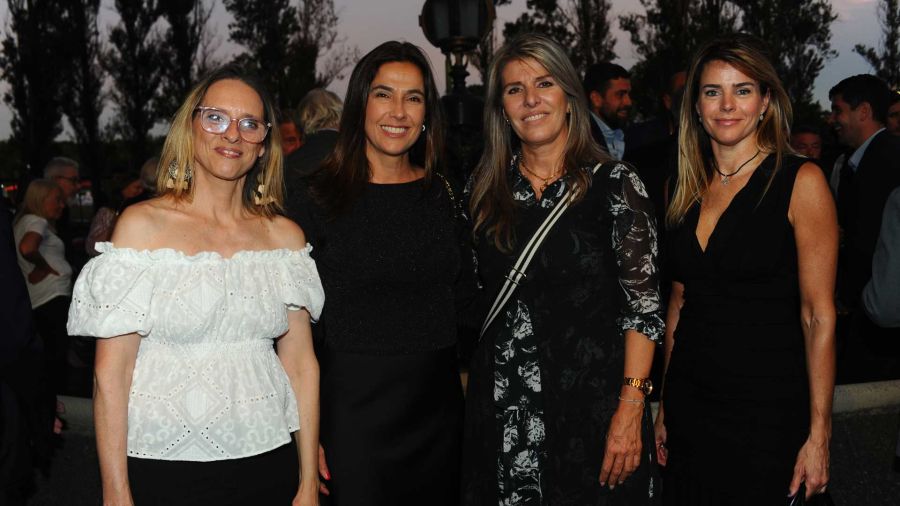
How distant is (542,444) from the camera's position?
3086 mm

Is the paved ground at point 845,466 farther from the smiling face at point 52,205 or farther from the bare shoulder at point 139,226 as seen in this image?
the smiling face at point 52,205

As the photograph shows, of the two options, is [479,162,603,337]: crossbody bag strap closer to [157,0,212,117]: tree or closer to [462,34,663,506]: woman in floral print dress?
[462,34,663,506]: woman in floral print dress

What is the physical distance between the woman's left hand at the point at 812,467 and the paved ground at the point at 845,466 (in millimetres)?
1556

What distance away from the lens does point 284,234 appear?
2861 millimetres

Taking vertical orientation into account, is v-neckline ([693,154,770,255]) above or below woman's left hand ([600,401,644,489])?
above

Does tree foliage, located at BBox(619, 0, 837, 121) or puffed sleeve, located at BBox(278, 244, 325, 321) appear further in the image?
tree foliage, located at BBox(619, 0, 837, 121)

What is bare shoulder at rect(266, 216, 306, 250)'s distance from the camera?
2.82 meters

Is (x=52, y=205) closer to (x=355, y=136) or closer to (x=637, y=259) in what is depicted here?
(x=355, y=136)

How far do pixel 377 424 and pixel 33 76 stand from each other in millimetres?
28470

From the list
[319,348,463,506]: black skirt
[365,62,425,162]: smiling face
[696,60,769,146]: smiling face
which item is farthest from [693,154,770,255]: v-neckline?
[365,62,425,162]: smiling face

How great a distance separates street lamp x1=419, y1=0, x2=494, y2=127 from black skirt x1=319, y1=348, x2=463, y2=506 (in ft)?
15.9

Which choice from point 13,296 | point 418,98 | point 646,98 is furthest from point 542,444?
point 646,98

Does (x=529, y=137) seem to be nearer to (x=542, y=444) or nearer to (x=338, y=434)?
(x=542, y=444)

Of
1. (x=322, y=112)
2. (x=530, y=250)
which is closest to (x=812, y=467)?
(x=530, y=250)
